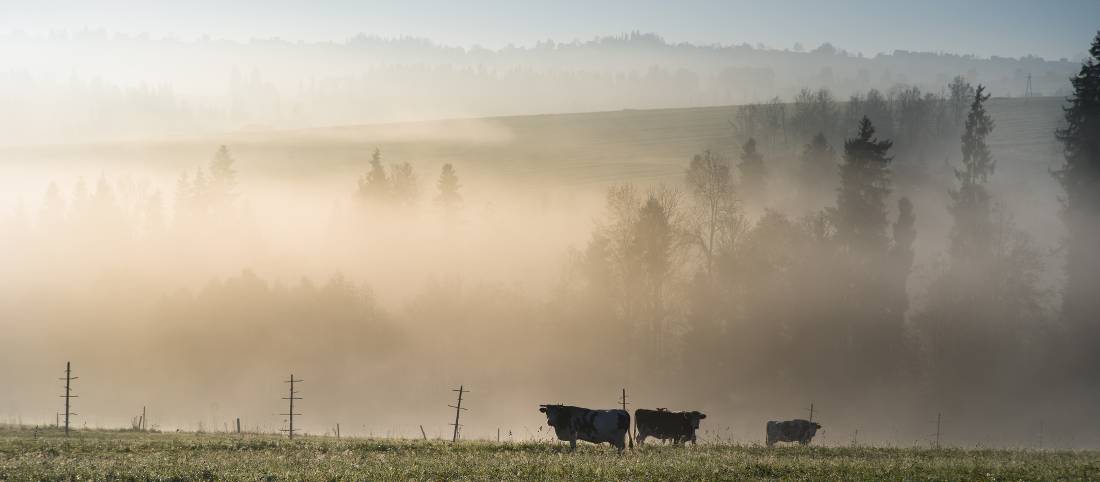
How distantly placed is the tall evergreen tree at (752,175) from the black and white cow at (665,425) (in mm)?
78332

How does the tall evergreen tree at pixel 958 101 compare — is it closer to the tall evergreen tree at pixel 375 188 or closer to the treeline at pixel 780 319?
the treeline at pixel 780 319

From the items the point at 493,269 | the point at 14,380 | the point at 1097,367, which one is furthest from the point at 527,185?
the point at 1097,367

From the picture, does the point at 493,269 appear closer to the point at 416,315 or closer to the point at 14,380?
the point at 416,315

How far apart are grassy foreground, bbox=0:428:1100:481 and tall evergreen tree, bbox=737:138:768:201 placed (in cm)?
8041

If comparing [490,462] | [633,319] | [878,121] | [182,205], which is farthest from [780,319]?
[182,205]

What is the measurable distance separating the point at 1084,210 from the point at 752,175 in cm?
4031

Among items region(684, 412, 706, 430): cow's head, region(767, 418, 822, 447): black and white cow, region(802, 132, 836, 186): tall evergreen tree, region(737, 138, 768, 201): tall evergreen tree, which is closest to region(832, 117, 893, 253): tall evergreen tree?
region(737, 138, 768, 201): tall evergreen tree

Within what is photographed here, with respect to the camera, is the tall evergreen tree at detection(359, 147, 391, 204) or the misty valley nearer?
the misty valley

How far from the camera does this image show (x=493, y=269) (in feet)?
372

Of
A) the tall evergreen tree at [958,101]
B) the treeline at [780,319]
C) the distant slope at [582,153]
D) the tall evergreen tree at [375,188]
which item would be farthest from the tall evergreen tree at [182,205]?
the tall evergreen tree at [958,101]

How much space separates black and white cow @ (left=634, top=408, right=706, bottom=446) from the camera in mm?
41688

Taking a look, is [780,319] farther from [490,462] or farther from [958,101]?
[958,101]

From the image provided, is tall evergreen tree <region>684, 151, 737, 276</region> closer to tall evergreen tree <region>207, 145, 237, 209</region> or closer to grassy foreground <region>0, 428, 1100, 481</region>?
grassy foreground <region>0, 428, 1100, 481</region>

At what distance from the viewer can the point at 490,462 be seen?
28844 mm
